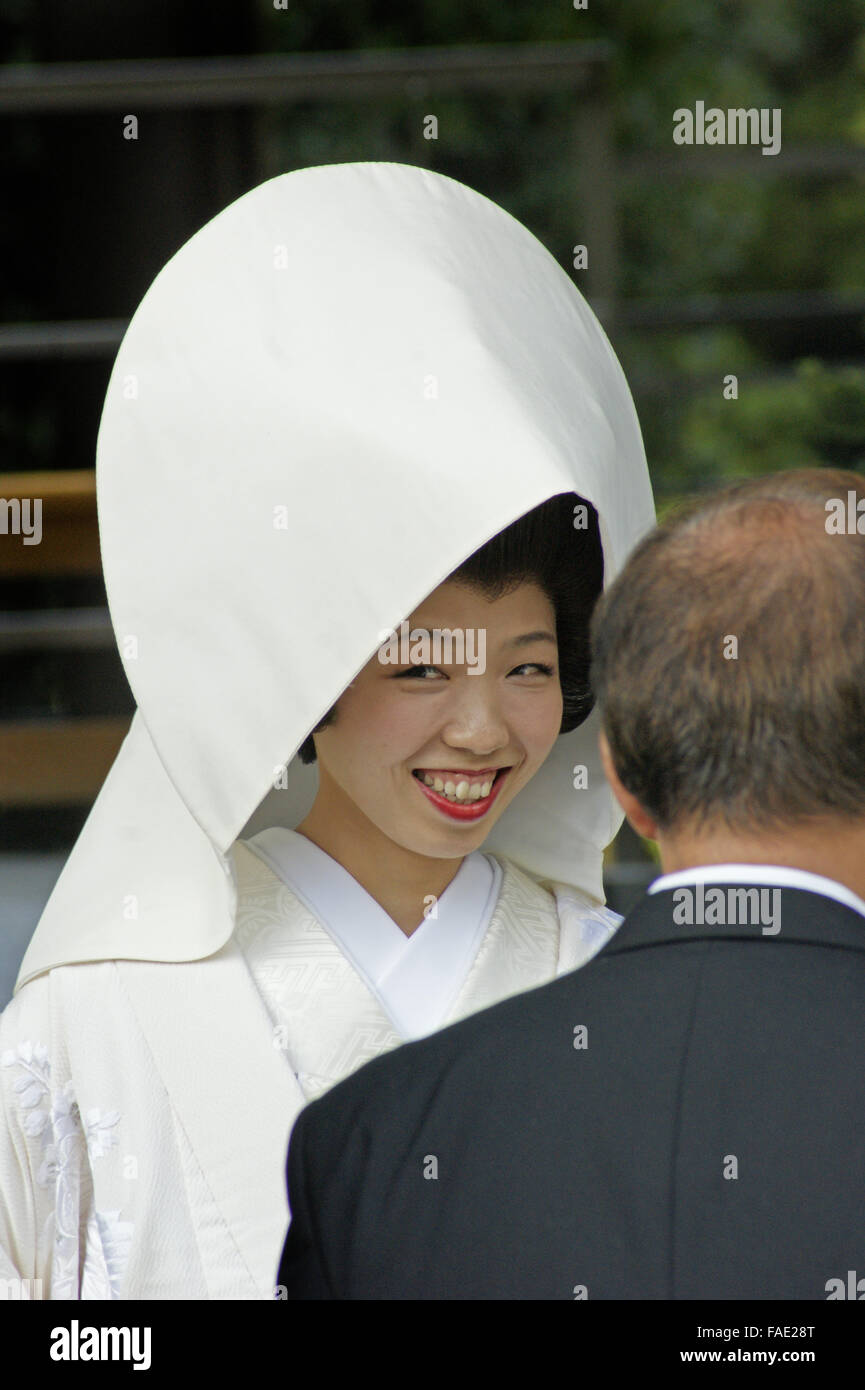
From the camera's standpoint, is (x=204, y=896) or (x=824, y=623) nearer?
(x=824, y=623)

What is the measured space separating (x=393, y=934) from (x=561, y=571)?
14.0 inches

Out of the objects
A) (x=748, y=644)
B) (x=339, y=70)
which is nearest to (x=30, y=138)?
(x=339, y=70)

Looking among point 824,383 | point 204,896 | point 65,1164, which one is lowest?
point 65,1164

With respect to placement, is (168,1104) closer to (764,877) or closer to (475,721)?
(475,721)

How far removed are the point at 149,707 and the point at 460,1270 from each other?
0.56 meters

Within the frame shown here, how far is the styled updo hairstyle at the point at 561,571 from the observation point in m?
1.45

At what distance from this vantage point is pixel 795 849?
3.34 feet

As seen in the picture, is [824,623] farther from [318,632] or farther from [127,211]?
[127,211]

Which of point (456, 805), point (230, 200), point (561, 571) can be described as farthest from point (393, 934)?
point (230, 200)

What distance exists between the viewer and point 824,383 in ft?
13.2

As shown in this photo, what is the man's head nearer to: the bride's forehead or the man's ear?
the man's ear

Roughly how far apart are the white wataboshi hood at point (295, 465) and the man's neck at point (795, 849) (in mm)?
365

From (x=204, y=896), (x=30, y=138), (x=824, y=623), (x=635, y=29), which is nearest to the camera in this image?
(x=824, y=623)

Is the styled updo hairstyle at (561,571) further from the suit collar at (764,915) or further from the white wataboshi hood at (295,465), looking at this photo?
the suit collar at (764,915)
